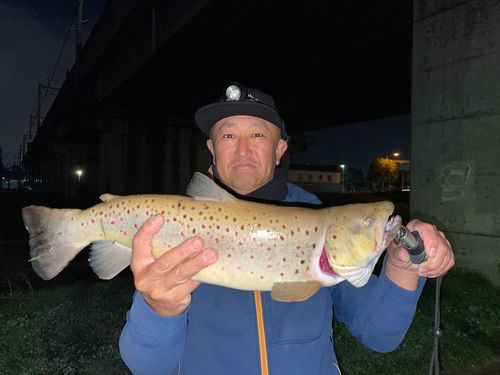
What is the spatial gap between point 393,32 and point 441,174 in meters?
7.57

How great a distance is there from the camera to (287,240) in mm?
2217

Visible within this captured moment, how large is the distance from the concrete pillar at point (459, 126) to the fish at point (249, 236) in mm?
5761

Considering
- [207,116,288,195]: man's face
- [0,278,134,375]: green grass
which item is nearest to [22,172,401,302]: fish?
[207,116,288,195]: man's face

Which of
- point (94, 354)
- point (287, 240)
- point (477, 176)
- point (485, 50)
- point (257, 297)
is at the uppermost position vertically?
point (485, 50)

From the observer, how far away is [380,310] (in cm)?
240

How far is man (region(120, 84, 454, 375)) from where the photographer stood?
2.10 metres

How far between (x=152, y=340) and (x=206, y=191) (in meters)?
1.18

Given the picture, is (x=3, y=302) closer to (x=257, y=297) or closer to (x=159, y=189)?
(x=257, y=297)

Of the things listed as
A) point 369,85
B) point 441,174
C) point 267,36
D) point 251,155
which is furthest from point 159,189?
point 251,155

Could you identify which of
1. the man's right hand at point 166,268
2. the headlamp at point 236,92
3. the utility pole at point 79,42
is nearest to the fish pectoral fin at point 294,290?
the man's right hand at point 166,268

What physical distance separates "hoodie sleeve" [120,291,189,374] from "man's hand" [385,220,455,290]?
5.67ft

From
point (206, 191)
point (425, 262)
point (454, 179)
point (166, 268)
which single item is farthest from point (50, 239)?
point (454, 179)

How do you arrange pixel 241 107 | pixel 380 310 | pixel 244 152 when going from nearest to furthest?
pixel 380 310
pixel 244 152
pixel 241 107

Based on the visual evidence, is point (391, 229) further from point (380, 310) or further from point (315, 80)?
point (315, 80)
